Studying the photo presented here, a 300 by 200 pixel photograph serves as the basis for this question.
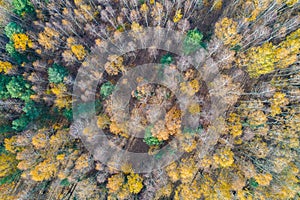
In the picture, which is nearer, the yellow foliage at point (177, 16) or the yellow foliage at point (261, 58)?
the yellow foliage at point (261, 58)

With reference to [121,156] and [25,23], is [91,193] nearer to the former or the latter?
[121,156]

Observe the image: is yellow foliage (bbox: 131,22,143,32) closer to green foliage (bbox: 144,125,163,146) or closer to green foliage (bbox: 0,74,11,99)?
green foliage (bbox: 144,125,163,146)

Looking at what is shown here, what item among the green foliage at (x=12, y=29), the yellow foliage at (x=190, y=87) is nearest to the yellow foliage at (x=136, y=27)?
the yellow foliage at (x=190, y=87)

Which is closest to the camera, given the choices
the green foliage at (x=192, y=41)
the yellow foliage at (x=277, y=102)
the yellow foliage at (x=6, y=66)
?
the yellow foliage at (x=277, y=102)

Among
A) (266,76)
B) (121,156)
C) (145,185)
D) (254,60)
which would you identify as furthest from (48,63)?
(266,76)

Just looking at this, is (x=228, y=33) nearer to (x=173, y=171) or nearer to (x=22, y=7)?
(x=173, y=171)

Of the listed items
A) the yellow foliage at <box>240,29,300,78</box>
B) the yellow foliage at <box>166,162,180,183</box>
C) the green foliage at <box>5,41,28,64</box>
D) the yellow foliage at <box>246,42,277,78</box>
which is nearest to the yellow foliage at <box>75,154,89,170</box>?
the yellow foliage at <box>166,162,180,183</box>

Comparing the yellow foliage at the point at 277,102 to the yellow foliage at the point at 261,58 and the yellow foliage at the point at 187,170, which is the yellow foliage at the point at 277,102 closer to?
the yellow foliage at the point at 261,58
